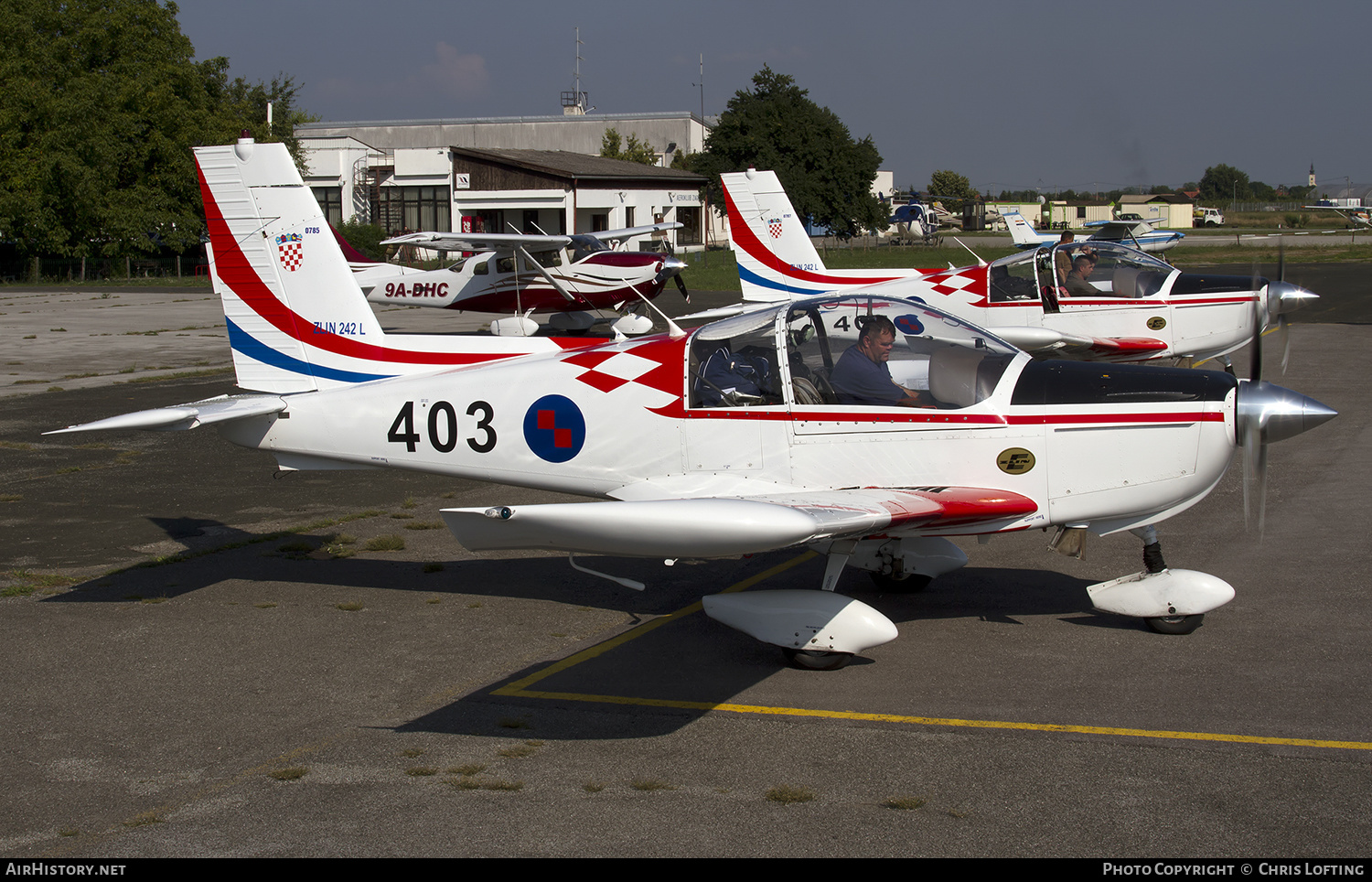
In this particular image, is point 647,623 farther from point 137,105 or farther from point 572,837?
point 137,105

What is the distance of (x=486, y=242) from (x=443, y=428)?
18.6 meters

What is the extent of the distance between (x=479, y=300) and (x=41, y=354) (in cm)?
919

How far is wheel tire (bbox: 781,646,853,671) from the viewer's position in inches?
232

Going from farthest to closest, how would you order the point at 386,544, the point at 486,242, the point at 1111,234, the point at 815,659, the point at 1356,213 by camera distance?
the point at 1356,213 < the point at 1111,234 < the point at 486,242 < the point at 386,544 < the point at 815,659

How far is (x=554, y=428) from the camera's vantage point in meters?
6.93

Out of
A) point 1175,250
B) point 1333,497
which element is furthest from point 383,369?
point 1175,250

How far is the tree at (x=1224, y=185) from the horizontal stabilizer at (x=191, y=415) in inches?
5892

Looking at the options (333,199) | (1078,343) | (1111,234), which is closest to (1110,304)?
(1078,343)

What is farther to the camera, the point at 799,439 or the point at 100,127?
the point at 100,127

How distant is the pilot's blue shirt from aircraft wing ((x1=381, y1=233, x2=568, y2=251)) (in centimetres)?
1904

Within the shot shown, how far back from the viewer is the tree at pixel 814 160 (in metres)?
66.2

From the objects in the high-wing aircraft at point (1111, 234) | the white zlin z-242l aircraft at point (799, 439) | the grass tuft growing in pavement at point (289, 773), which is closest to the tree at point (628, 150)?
the high-wing aircraft at point (1111, 234)

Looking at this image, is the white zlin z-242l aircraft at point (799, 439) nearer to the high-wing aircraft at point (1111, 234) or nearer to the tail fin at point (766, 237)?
the tail fin at point (766, 237)

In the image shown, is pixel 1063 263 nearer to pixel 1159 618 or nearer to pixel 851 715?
pixel 1159 618
